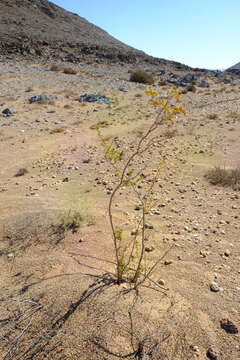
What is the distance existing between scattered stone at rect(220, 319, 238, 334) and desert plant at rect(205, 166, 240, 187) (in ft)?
8.48

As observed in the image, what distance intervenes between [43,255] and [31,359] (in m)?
1.06

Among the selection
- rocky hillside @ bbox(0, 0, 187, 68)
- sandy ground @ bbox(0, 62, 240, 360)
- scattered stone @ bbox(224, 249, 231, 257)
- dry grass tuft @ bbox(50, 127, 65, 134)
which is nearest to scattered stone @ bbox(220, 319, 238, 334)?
sandy ground @ bbox(0, 62, 240, 360)

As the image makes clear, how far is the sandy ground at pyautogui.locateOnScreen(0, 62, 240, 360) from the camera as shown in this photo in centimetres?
183

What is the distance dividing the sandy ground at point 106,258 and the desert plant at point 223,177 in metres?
0.11

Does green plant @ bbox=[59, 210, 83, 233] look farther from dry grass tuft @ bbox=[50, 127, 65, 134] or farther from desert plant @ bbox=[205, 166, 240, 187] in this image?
dry grass tuft @ bbox=[50, 127, 65, 134]

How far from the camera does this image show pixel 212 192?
4.04 m

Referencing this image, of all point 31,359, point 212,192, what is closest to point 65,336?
point 31,359

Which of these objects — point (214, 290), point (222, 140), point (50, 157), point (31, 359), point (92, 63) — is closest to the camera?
point (31, 359)

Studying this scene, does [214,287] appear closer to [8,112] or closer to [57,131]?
[57,131]

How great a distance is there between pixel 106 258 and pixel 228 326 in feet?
3.86

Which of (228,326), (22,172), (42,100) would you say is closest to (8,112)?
(42,100)

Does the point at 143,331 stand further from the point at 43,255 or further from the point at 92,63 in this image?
the point at 92,63

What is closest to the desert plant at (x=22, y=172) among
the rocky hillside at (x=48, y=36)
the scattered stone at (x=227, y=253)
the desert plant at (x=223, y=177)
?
the desert plant at (x=223, y=177)

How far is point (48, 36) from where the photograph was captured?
31.3 meters
